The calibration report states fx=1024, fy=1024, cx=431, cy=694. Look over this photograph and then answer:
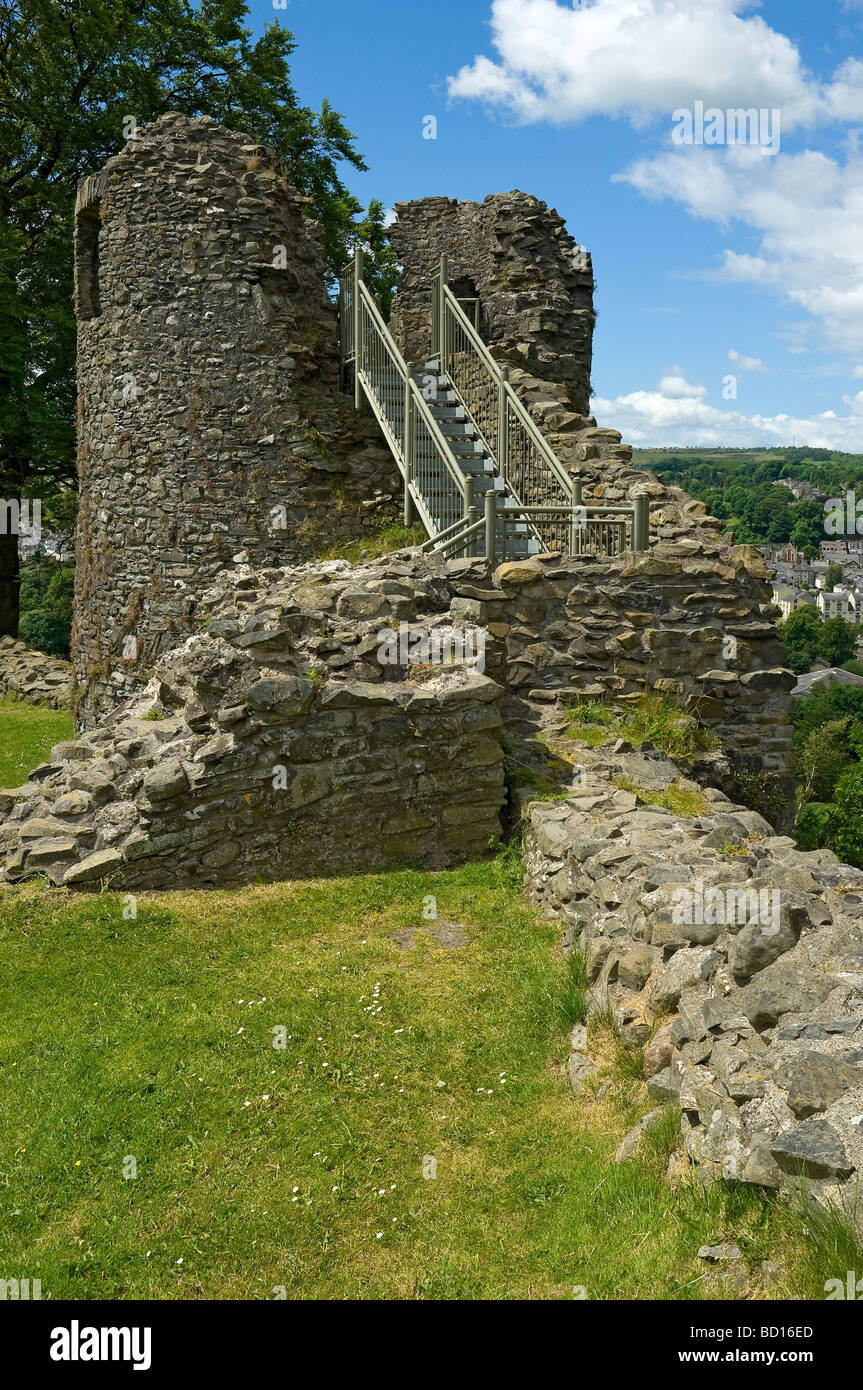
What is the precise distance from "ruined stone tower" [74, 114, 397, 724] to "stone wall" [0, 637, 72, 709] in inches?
322

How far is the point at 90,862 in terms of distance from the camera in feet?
24.9

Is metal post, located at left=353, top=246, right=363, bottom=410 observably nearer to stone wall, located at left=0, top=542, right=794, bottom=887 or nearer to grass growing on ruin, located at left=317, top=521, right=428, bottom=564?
grass growing on ruin, located at left=317, top=521, right=428, bottom=564

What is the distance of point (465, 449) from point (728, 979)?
439 inches

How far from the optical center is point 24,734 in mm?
18750

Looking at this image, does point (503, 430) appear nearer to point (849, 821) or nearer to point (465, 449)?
point (465, 449)

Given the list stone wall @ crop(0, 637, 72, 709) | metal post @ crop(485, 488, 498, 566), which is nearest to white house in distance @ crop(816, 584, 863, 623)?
stone wall @ crop(0, 637, 72, 709)

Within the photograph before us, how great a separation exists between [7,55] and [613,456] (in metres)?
18.2

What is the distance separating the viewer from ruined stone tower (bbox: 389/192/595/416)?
17.3 meters

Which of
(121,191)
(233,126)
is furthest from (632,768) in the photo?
(233,126)

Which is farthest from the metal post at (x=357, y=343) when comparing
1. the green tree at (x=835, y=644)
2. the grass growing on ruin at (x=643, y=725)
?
the green tree at (x=835, y=644)

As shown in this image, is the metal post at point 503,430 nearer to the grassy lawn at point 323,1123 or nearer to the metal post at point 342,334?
the metal post at point 342,334

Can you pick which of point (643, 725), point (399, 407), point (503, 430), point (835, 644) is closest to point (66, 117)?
point (399, 407)

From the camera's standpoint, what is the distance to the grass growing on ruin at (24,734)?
1539 centimetres
